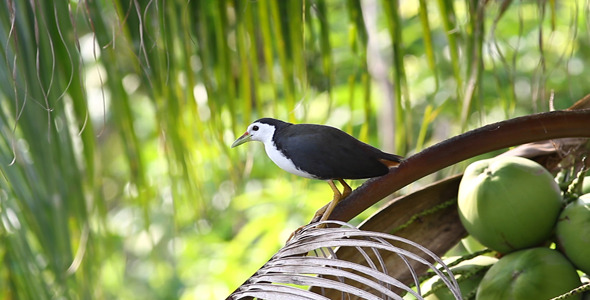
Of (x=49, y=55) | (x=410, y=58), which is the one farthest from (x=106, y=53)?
(x=410, y=58)

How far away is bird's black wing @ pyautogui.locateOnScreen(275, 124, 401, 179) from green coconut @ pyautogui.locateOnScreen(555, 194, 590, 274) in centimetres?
31

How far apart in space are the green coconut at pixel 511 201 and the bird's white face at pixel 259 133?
31cm

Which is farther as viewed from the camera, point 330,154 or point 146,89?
point 146,89

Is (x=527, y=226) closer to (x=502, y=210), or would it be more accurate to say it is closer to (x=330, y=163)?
(x=502, y=210)

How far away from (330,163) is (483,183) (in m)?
0.28

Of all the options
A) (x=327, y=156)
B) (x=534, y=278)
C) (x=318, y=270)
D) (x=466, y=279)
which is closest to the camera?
(x=318, y=270)

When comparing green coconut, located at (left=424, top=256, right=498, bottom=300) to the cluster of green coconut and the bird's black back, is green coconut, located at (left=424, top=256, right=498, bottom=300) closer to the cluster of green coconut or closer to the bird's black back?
the cluster of green coconut

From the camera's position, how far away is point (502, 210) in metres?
1.05

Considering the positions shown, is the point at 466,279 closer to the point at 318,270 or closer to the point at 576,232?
the point at 576,232

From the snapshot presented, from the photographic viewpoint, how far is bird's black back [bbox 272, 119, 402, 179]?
872 mm

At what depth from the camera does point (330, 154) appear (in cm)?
90

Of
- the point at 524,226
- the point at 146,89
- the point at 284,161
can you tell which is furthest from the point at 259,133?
the point at 524,226

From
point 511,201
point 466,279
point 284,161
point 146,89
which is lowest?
point 466,279

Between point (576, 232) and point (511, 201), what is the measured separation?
0.09 metres
